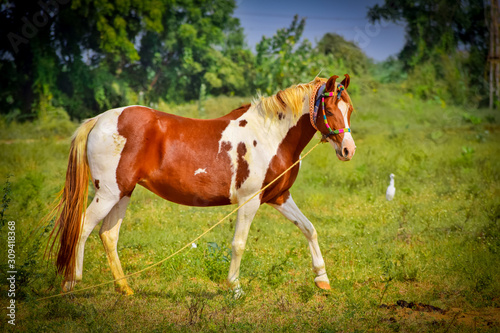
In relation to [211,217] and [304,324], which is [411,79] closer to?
[211,217]

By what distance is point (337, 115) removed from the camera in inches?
180

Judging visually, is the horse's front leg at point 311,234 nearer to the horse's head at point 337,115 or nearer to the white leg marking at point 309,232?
the white leg marking at point 309,232

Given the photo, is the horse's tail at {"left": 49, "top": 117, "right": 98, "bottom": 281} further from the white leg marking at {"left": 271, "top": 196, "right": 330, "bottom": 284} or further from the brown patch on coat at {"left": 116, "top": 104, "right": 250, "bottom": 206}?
the white leg marking at {"left": 271, "top": 196, "right": 330, "bottom": 284}

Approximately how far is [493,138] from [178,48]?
1493 centimetres

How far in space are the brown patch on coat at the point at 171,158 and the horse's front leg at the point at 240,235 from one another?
0.26m

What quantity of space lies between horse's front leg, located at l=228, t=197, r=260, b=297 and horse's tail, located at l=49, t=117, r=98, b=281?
1.57 m

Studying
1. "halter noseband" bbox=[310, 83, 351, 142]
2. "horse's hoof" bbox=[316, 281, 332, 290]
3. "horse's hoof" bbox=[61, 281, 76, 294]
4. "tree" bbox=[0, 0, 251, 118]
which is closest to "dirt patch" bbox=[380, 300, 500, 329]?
"horse's hoof" bbox=[316, 281, 332, 290]

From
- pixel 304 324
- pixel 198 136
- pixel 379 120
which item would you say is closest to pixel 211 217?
pixel 198 136

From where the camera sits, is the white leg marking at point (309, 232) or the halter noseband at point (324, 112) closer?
the halter noseband at point (324, 112)

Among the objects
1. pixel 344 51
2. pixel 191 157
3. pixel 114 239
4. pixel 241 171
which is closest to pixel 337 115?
pixel 241 171

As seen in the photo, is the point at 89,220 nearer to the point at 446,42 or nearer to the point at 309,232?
the point at 309,232

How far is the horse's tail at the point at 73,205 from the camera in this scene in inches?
177

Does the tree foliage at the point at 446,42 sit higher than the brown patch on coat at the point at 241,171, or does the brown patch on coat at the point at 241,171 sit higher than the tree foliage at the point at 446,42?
the tree foliage at the point at 446,42

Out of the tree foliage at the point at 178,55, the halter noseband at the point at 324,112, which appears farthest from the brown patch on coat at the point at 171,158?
the tree foliage at the point at 178,55
